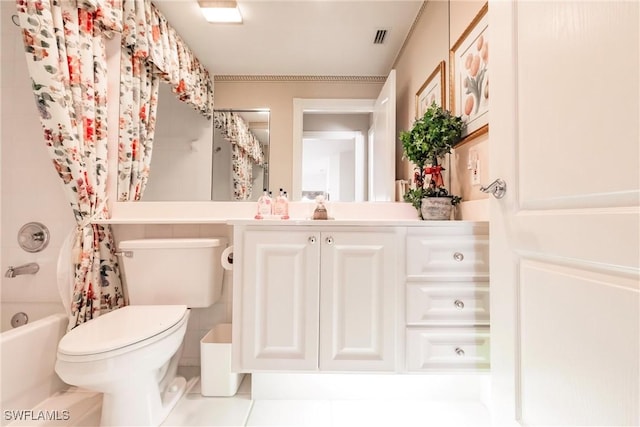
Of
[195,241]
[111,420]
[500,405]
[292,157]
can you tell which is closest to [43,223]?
[195,241]

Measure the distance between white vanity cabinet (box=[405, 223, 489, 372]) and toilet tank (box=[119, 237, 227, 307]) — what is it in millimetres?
1006

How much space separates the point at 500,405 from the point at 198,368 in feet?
4.91

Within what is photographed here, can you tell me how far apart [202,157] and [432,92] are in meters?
1.34

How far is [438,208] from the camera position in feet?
4.36

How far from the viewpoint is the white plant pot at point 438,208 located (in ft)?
4.35

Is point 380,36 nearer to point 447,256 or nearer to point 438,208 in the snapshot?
point 438,208

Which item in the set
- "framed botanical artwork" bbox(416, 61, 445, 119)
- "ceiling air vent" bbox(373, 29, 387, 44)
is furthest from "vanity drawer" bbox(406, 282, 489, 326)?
"ceiling air vent" bbox(373, 29, 387, 44)

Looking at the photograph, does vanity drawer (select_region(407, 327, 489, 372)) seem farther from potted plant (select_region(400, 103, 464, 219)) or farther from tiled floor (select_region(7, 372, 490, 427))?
potted plant (select_region(400, 103, 464, 219))

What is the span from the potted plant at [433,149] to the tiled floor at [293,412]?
88 cm

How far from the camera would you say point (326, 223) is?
1194mm

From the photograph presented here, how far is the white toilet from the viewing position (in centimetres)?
102

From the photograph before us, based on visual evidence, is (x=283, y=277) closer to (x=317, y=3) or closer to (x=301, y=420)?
(x=301, y=420)

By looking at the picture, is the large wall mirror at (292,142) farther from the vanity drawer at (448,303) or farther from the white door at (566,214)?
the white door at (566,214)

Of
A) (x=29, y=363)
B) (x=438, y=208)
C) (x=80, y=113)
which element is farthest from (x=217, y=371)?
(x=80, y=113)
